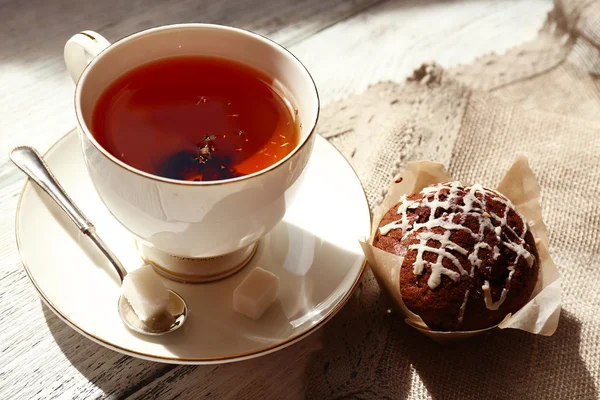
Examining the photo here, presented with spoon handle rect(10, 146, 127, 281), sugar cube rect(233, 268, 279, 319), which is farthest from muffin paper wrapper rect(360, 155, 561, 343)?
spoon handle rect(10, 146, 127, 281)

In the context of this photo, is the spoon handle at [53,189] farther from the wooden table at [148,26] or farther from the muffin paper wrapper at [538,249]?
the muffin paper wrapper at [538,249]

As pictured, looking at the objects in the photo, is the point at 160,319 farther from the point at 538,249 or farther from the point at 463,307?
the point at 538,249

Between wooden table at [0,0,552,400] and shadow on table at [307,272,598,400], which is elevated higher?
wooden table at [0,0,552,400]

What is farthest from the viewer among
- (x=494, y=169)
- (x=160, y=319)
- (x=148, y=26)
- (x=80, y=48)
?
(x=148, y=26)

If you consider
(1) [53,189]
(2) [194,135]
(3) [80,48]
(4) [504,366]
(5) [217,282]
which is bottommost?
(4) [504,366]

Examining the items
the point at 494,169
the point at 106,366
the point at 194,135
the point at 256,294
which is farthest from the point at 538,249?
the point at 106,366

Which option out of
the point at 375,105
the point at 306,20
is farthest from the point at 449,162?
the point at 306,20

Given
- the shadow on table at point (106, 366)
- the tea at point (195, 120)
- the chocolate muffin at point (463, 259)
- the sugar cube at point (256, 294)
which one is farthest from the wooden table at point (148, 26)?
the tea at point (195, 120)

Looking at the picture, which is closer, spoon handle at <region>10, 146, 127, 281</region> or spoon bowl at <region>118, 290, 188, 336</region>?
spoon bowl at <region>118, 290, 188, 336</region>

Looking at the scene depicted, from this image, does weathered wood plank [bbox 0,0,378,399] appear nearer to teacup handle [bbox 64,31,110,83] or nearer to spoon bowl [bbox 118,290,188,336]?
spoon bowl [bbox 118,290,188,336]
